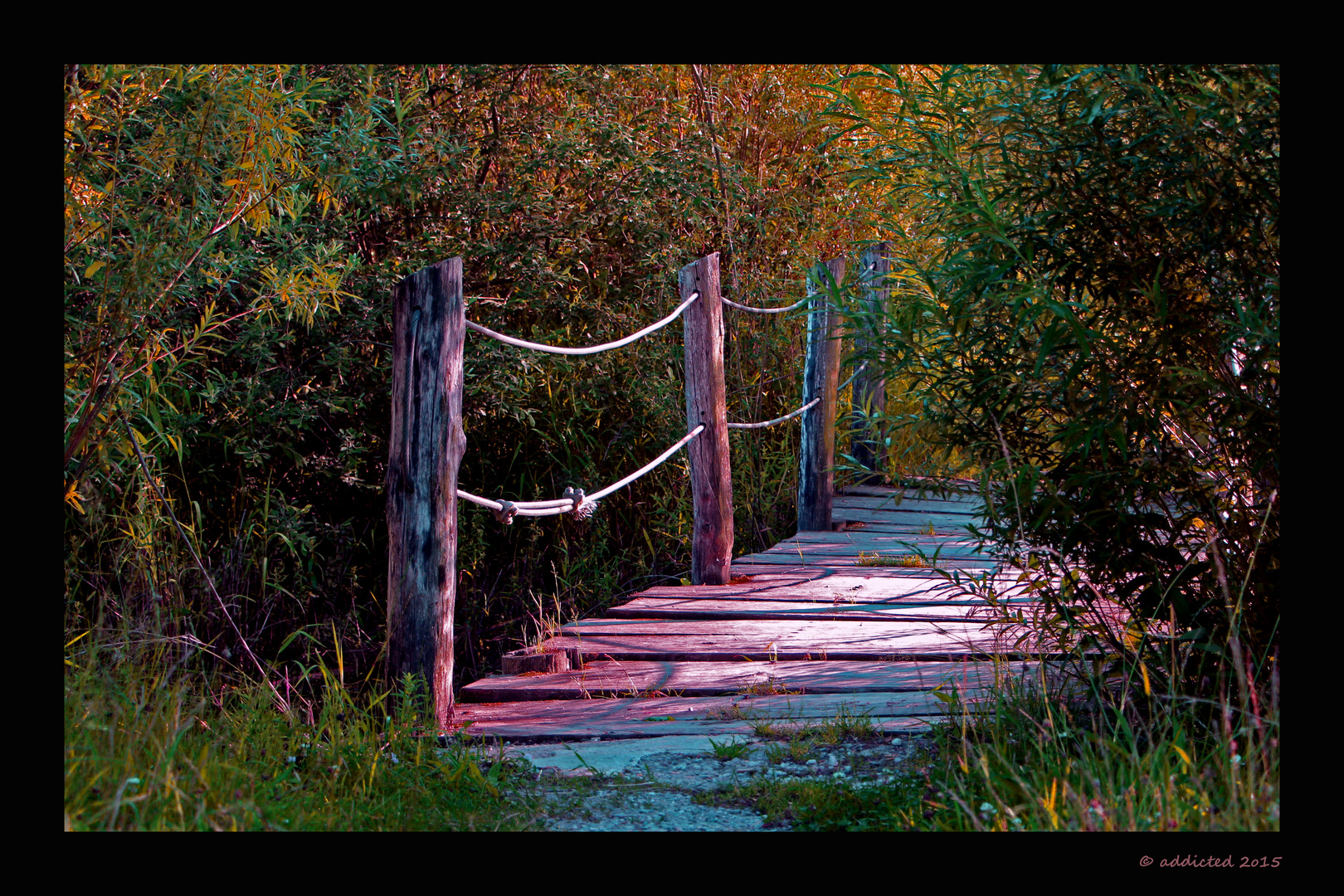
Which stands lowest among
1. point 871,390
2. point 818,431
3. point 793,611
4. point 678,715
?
point 678,715

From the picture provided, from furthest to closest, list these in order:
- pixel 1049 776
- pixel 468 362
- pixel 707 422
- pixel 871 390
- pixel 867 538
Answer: pixel 867 538 < pixel 871 390 < pixel 468 362 < pixel 707 422 < pixel 1049 776

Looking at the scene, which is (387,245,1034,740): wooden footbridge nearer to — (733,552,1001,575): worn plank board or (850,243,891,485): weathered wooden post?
(733,552,1001,575): worn plank board

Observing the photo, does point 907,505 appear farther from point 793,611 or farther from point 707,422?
point 793,611

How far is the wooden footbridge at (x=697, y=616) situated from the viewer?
106 inches

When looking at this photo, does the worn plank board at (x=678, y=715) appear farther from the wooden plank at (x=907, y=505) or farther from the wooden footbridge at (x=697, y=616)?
the wooden plank at (x=907, y=505)

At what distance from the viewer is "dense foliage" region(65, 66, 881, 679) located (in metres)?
4.40

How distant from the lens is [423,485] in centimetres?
269

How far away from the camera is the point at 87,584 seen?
4535mm

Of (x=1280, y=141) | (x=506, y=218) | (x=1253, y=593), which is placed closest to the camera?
(x=1280, y=141)

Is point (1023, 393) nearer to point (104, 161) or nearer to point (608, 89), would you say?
point (104, 161)

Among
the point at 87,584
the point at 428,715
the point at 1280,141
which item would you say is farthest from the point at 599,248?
the point at 1280,141

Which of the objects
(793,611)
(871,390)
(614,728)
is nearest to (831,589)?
(793,611)

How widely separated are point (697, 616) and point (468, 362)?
1.85m

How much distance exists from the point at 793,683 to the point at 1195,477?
50.5 inches
